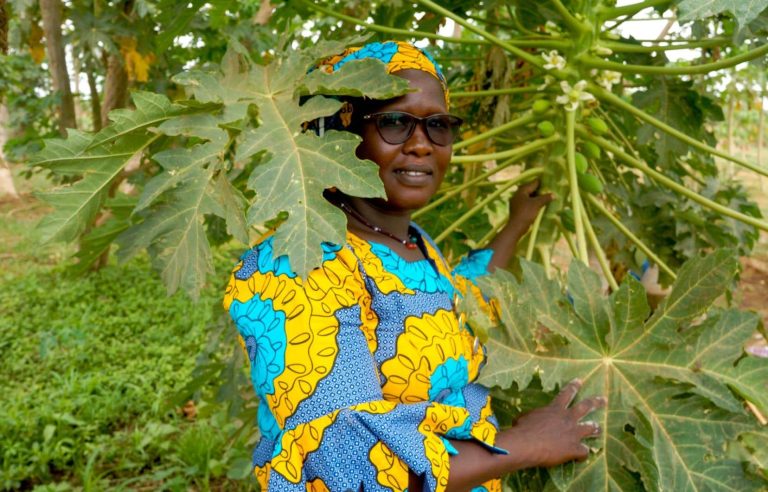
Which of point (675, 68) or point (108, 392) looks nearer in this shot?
point (675, 68)

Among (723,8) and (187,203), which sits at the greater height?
(723,8)

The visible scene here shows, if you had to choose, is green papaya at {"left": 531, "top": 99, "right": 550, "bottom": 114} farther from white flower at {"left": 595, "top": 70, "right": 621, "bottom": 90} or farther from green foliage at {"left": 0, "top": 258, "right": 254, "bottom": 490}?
green foliage at {"left": 0, "top": 258, "right": 254, "bottom": 490}

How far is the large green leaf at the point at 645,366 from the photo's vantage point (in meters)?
1.45

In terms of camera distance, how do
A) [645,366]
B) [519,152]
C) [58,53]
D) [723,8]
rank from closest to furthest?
1. [723,8]
2. [645,366]
3. [519,152]
4. [58,53]

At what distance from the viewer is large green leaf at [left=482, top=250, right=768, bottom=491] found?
145cm

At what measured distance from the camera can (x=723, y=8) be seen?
1.16 meters

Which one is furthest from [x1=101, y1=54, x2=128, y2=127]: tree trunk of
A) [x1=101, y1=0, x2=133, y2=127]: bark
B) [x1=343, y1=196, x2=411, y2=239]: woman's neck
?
[x1=343, y1=196, x2=411, y2=239]: woman's neck

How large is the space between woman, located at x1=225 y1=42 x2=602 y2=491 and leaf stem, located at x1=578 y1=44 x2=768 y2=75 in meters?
0.62

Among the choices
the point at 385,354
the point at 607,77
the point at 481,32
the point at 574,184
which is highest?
the point at 481,32

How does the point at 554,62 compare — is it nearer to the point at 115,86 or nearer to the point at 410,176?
the point at 410,176

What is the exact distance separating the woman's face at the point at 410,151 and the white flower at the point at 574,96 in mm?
608

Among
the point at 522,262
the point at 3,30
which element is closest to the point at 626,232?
the point at 522,262

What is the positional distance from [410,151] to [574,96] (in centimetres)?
72

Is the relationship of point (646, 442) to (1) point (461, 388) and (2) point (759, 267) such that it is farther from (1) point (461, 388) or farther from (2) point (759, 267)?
(2) point (759, 267)
